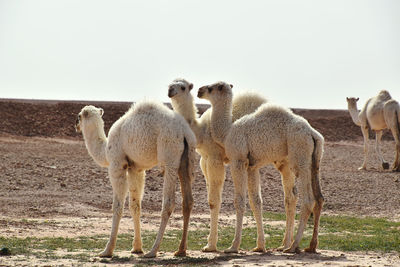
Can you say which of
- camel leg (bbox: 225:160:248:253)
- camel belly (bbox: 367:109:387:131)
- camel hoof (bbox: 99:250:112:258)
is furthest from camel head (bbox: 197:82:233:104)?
camel belly (bbox: 367:109:387:131)

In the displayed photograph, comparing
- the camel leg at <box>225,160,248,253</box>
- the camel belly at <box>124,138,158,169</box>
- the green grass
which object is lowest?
the green grass

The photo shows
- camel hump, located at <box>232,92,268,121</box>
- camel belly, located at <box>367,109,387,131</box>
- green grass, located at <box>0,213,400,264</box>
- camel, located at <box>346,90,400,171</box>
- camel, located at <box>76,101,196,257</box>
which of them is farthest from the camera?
camel belly, located at <box>367,109,387,131</box>

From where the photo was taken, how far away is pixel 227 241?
47.2ft

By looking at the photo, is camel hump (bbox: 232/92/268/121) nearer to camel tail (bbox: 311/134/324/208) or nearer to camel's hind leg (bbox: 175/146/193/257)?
camel tail (bbox: 311/134/324/208)

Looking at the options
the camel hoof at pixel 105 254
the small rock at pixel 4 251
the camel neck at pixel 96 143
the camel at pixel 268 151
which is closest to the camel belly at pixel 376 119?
the camel at pixel 268 151

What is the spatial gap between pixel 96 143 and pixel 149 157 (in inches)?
71.3

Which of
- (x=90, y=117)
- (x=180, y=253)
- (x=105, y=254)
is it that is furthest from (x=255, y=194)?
(x=90, y=117)

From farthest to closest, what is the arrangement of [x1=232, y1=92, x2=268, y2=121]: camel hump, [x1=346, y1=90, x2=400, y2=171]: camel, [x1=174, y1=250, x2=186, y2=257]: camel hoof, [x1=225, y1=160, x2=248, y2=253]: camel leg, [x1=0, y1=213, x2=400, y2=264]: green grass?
[x1=346, y1=90, x2=400, y2=171]: camel, [x1=232, y1=92, x2=268, y2=121]: camel hump, [x1=225, y1=160, x2=248, y2=253]: camel leg, [x1=0, y1=213, x2=400, y2=264]: green grass, [x1=174, y1=250, x2=186, y2=257]: camel hoof

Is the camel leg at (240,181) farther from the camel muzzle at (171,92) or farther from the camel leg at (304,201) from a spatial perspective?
the camel muzzle at (171,92)

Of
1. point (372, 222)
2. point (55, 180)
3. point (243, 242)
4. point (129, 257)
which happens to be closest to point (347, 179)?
point (372, 222)

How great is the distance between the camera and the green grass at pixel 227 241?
1244 cm

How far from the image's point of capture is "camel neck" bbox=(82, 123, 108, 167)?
13375 mm

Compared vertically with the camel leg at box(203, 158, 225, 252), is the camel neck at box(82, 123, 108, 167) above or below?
above

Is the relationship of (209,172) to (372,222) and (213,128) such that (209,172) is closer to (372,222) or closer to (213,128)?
(213,128)
